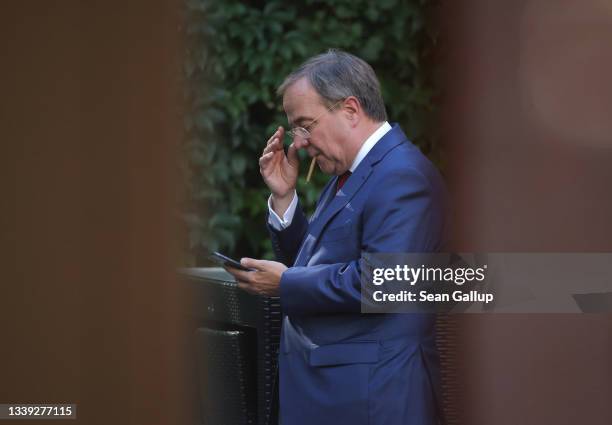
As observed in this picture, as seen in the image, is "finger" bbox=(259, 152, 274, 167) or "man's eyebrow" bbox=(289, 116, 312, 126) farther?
"finger" bbox=(259, 152, 274, 167)

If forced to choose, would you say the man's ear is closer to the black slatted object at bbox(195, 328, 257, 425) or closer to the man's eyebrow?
the man's eyebrow

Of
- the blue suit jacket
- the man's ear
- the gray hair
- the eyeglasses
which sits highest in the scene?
the gray hair

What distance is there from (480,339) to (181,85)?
650 mm

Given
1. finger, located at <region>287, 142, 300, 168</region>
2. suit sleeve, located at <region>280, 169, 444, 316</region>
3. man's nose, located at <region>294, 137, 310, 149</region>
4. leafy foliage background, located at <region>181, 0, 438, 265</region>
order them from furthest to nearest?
leafy foliage background, located at <region>181, 0, 438, 265</region> → finger, located at <region>287, 142, 300, 168</region> → man's nose, located at <region>294, 137, 310, 149</region> → suit sleeve, located at <region>280, 169, 444, 316</region>

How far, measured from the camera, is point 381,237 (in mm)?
2004

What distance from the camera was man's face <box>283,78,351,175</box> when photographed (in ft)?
7.33

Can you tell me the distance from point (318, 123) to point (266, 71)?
2259 mm

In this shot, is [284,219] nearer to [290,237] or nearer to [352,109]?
[290,237]

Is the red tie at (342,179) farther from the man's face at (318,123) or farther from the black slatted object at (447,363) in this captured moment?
the black slatted object at (447,363)

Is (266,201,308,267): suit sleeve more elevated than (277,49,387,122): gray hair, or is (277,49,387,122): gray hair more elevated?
(277,49,387,122): gray hair

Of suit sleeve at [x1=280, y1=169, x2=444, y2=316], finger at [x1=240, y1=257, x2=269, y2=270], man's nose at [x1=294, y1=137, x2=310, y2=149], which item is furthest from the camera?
man's nose at [x1=294, y1=137, x2=310, y2=149]

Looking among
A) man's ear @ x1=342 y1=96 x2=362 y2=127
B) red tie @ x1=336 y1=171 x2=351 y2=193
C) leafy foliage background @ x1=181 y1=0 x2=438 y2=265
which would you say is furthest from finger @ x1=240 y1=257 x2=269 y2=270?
leafy foliage background @ x1=181 y1=0 x2=438 y2=265

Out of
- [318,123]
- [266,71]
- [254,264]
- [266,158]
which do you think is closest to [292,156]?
[266,158]

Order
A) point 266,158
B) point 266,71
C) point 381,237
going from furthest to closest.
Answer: point 266,71
point 266,158
point 381,237
